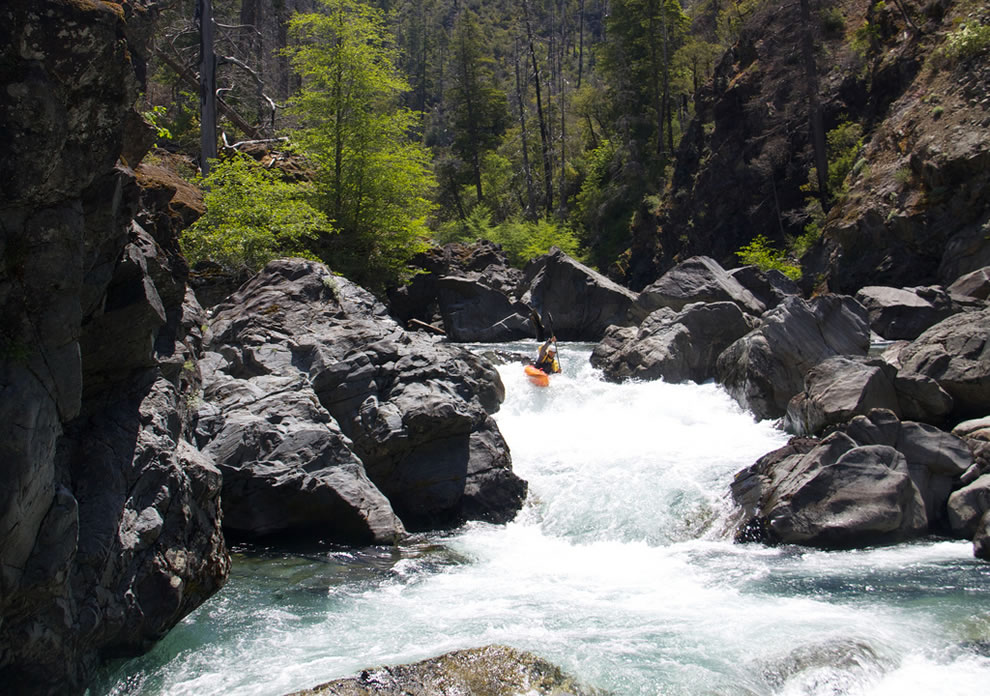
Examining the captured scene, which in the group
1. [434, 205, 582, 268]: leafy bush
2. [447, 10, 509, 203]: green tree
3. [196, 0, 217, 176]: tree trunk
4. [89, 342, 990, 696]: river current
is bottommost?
[89, 342, 990, 696]: river current

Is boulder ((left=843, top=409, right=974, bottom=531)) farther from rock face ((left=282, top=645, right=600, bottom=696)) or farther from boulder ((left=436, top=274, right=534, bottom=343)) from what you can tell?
boulder ((left=436, top=274, right=534, bottom=343))

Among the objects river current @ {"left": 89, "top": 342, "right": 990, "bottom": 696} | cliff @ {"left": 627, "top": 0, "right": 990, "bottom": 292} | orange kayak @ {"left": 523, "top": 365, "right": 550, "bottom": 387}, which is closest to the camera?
river current @ {"left": 89, "top": 342, "right": 990, "bottom": 696}

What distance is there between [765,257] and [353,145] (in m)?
14.6

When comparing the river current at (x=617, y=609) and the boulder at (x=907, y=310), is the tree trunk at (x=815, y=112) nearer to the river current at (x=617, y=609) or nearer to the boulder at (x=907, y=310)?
the boulder at (x=907, y=310)

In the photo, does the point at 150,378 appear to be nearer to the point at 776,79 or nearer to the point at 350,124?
the point at 350,124

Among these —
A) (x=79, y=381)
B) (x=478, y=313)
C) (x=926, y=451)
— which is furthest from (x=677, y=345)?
(x=79, y=381)

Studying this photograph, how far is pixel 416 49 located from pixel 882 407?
8516cm

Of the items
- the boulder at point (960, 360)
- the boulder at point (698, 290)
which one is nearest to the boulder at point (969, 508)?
the boulder at point (960, 360)

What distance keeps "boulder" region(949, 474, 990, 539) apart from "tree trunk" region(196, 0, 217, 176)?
55.7ft

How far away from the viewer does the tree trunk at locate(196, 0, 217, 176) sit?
65.0 feet

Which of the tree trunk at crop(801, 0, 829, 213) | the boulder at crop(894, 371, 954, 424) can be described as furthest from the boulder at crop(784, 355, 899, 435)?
the tree trunk at crop(801, 0, 829, 213)

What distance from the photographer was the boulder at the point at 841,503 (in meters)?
9.02

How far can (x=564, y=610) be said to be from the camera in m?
7.62

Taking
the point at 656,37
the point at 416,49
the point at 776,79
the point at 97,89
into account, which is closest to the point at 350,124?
the point at 97,89
